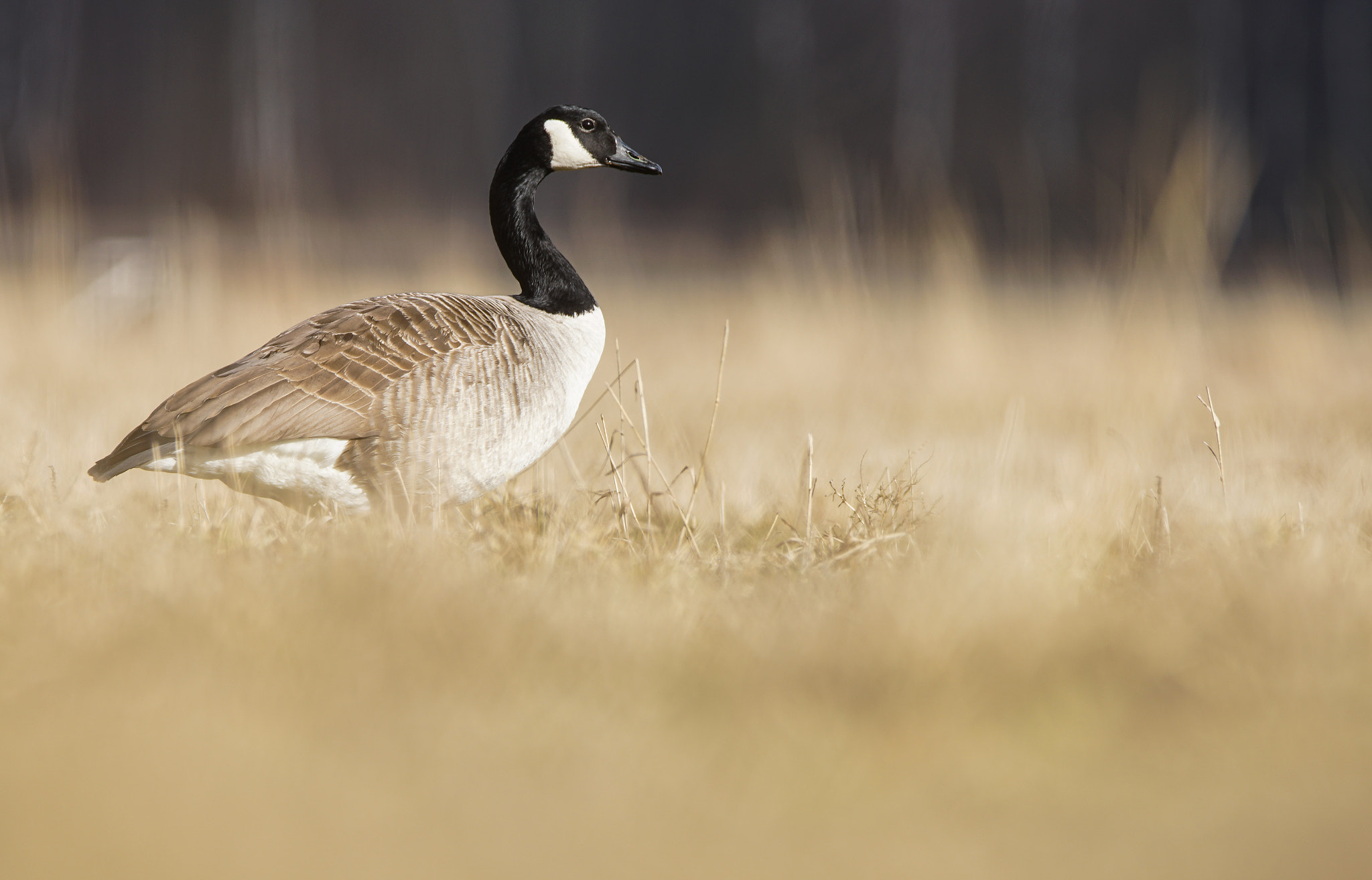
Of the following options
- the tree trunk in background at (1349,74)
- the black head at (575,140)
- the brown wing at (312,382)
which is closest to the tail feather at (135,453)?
the brown wing at (312,382)

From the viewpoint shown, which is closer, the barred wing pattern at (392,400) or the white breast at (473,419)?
the barred wing pattern at (392,400)

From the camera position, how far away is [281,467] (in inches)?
126

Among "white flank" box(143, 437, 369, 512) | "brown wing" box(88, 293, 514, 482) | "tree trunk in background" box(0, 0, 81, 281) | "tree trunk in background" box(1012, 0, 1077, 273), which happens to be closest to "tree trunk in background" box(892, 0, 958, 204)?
"tree trunk in background" box(1012, 0, 1077, 273)

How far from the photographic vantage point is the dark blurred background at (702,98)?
14.4 m

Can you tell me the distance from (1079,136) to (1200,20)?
2282 millimetres

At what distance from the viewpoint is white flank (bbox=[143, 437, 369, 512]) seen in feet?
10.3

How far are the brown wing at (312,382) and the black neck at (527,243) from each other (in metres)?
0.52

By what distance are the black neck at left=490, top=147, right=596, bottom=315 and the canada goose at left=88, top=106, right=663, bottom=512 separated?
31 cm

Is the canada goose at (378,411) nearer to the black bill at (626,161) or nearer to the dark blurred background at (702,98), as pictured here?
the black bill at (626,161)

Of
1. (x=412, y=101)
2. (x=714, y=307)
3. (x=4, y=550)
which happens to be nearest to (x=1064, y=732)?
(x=4, y=550)

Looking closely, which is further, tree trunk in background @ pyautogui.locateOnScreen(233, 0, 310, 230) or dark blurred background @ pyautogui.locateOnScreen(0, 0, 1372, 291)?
dark blurred background @ pyautogui.locateOnScreen(0, 0, 1372, 291)

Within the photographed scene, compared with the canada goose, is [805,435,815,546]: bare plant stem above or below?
below

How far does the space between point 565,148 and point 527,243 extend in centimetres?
36

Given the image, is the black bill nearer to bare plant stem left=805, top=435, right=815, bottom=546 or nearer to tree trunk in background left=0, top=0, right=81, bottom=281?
bare plant stem left=805, top=435, right=815, bottom=546
